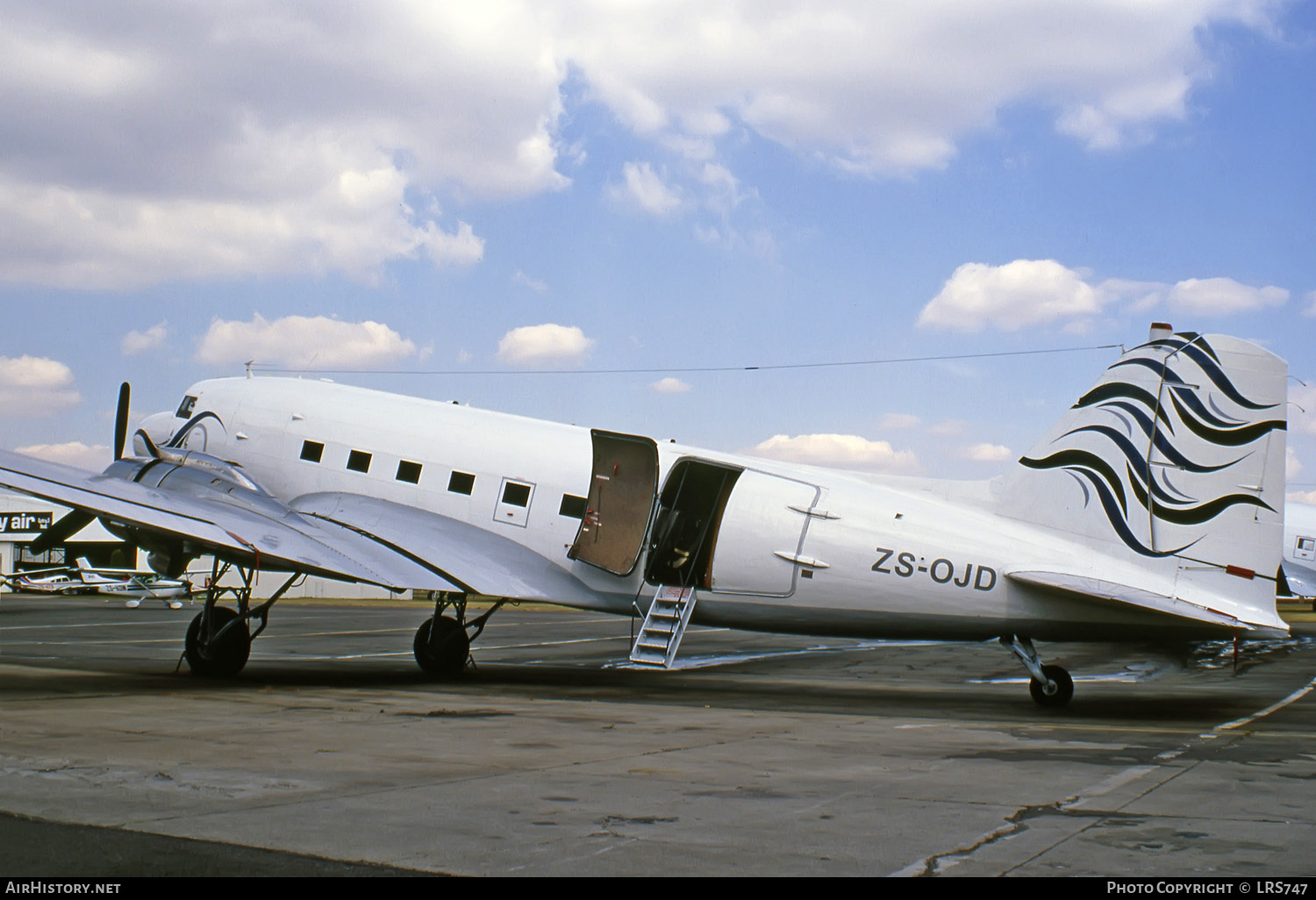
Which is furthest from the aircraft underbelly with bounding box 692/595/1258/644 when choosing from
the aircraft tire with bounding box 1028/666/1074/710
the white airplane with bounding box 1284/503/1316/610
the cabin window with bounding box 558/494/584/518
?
the white airplane with bounding box 1284/503/1316/610

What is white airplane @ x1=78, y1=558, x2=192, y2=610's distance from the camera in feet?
156

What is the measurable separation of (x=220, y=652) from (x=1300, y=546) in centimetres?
3357

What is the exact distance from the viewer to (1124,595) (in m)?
13.1

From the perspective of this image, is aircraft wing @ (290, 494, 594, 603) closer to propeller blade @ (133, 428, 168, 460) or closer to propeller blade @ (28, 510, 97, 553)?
propeller blade @ (133, 428, 168, 460)

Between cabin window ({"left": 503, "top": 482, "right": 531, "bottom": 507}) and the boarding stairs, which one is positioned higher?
cabin window ({"left": 503, "top": 482, "right": 531, "bottom": 507})

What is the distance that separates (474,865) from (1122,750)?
677cm

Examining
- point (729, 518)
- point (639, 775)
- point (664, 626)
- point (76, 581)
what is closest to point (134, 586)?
point (76, 581)

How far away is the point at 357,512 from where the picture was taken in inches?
667

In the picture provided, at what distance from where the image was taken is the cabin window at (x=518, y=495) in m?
16.7

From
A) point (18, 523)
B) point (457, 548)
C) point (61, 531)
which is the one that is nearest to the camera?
point (457, 548)

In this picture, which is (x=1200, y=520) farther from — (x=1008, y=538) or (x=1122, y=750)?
(x=1122, y=750)

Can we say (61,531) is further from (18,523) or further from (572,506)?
(18,523)

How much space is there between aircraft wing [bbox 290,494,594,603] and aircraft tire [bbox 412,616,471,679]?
174 cm

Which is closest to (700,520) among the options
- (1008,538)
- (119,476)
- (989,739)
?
(1008,538)
